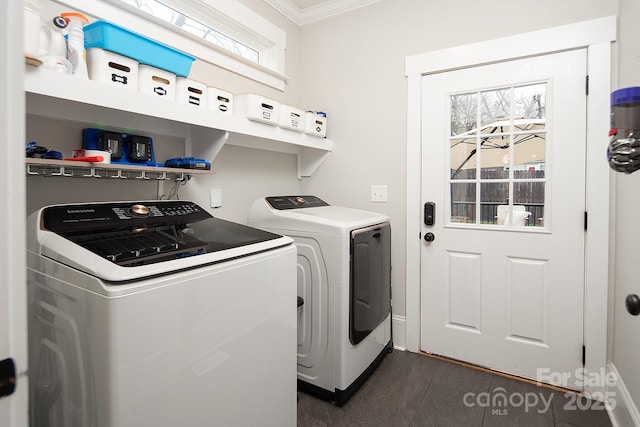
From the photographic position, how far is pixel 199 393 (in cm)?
102

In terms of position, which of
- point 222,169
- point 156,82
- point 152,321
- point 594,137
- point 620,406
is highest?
point 156,82

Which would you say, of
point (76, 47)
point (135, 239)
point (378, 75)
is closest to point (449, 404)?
point (135, 239)

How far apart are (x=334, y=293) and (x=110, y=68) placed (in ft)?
4.59

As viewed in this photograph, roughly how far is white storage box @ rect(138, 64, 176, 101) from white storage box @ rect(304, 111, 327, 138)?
3.18ft

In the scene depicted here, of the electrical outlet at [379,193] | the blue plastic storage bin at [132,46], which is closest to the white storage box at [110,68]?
the blue plastic storage bin at [132,46]

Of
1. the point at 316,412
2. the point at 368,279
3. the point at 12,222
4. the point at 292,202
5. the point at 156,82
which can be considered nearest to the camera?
the point at 12,222

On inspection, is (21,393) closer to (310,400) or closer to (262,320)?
(262,320)

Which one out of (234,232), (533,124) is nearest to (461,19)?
(533,124)

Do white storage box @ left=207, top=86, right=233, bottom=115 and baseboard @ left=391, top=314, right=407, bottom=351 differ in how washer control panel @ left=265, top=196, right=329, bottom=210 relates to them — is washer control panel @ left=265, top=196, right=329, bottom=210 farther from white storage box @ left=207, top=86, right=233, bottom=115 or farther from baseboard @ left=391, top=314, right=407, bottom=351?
baseboard @ left=391, top=314, right=407, bottom=351

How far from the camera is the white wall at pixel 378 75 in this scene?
210 cm

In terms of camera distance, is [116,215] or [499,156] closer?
[116,215]

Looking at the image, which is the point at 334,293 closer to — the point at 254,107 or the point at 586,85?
the point at 254,107

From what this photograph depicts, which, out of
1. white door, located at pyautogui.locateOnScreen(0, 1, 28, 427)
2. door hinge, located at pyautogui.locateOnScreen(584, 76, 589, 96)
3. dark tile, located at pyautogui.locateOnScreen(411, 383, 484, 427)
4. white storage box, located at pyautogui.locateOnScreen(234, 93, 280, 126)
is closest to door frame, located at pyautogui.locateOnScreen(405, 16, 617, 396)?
door hinge, located at pyautogui.locateOnScreen(584, 76, 589, 96)

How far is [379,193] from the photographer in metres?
2.44
